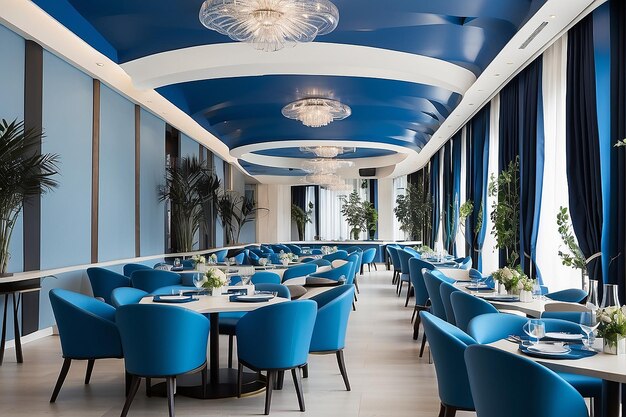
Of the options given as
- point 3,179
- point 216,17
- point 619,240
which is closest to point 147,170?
point 3,179

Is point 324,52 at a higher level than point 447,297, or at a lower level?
higher

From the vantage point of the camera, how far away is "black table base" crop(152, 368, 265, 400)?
5.17 m

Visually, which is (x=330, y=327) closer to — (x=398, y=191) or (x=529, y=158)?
(x=529, y=158)

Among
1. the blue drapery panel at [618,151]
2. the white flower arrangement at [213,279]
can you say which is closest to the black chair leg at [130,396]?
the white flower arrangement at [213,279]

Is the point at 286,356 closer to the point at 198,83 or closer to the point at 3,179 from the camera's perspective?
the point at 3,179

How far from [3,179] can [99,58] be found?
257 cm

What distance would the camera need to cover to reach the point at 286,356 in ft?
15.1

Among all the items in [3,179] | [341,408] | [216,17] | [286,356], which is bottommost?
[341,408]

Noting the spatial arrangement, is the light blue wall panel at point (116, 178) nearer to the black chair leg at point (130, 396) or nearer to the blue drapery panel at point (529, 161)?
the black chair leg at point (130, 396)

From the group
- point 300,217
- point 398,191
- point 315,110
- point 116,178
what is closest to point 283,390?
point 315,110

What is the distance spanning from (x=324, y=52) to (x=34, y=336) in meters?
4.94

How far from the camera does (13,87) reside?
7.20 m

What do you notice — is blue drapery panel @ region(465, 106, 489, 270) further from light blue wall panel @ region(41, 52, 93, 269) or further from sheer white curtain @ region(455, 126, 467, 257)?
light blue wall panel @ region(41, 52, 93, 269)

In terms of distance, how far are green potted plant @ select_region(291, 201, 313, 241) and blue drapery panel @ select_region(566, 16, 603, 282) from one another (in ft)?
63.2
